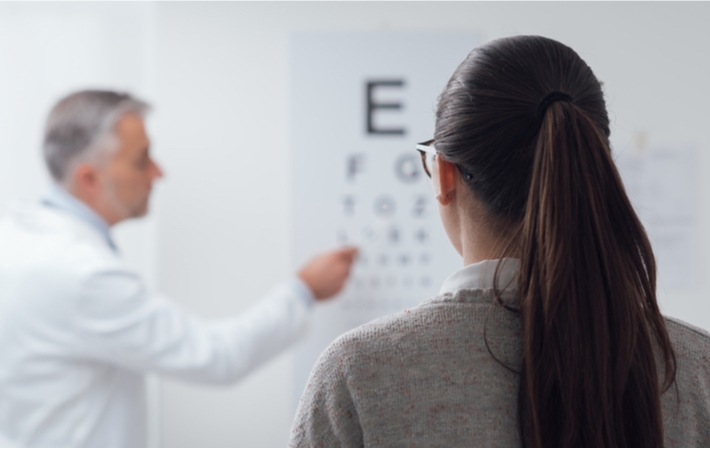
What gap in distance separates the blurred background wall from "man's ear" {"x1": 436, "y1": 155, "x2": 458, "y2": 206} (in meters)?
1.13

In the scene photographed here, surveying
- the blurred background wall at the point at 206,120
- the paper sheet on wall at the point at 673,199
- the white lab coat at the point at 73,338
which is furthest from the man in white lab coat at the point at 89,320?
the paper sheet on wall at the point at 673,199

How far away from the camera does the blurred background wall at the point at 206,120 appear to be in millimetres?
1728

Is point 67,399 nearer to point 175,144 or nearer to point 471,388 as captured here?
point 175,144

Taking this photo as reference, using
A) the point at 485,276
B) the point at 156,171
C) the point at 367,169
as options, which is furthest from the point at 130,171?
the point at 485,276

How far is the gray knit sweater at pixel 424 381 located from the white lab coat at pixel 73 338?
0.89 m

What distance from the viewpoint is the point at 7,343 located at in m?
1.31

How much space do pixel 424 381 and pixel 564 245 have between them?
0.52ft

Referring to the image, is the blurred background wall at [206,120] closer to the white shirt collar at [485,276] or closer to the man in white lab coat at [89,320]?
the man in white lab coat at [89,320]

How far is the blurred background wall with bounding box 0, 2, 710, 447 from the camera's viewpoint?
1728 millimetres

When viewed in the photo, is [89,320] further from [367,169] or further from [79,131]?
[367,169]

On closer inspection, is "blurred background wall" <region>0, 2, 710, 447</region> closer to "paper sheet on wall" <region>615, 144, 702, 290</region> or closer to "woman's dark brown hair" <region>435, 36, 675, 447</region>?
"paper sheet on wall" <region>615, 144, 702, 290</region>

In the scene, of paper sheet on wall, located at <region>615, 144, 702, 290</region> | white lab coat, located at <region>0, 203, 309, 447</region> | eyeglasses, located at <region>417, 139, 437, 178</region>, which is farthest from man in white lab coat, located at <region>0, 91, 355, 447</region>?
paper sheet on wall, located at <region>615, 144, 702, 290</region>

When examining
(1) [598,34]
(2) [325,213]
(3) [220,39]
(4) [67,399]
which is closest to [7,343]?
(4) [67,399]

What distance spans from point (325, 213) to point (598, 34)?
877 millimetres
